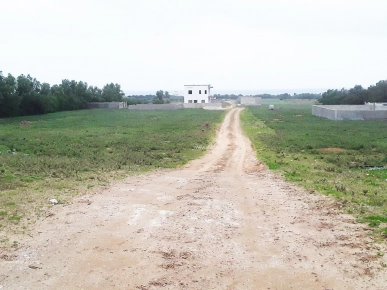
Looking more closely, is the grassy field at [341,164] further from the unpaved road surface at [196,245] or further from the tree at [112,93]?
the tree at [112,93]

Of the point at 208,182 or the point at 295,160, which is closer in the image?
the point at 208,182

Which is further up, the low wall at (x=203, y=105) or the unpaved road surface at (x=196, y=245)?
the low wall at (x=203, y=105)

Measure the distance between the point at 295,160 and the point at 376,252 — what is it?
12.3 m

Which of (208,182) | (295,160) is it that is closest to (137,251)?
(208,182)

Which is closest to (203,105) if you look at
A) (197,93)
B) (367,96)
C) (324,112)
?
(197,93)

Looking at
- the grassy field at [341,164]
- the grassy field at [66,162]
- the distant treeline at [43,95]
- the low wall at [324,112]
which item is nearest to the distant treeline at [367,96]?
the low wall at [324,112]

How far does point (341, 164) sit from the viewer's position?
19188 mm

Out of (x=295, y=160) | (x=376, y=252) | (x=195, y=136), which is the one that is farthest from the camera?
(x=195, y=136)

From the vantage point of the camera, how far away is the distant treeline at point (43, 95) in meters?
57.8

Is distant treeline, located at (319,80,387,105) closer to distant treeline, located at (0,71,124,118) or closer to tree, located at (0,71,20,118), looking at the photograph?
distant treeline, located at (0,71,124,118)

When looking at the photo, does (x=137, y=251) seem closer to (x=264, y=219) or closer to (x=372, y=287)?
(x=264, y=219)

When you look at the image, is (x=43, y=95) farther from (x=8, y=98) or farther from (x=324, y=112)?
(x=324, y=112)

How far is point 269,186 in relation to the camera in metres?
14.7

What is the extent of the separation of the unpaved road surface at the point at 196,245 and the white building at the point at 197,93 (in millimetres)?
87832
